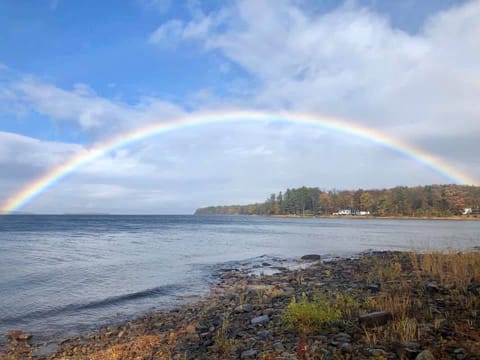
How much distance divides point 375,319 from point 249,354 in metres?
2.89

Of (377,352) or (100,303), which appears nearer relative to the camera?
(377,352)

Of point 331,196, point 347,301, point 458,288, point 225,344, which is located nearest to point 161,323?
point 225,344

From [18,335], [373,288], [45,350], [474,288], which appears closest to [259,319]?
[373,288]

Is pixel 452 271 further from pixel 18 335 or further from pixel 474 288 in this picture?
pixel 18 335

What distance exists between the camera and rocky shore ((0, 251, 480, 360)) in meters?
6.57

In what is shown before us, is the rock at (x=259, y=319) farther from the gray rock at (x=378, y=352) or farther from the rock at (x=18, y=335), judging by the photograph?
the rock at (x=18, y=335)

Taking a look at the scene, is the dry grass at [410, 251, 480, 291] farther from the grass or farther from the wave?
the wave

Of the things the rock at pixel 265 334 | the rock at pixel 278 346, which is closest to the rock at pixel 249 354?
the rock at pixel 278 346

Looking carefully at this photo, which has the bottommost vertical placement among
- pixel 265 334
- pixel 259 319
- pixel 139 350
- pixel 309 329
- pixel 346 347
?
pixel 139 350

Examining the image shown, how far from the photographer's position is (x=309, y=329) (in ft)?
25.8

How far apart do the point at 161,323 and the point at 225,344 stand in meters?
4.21

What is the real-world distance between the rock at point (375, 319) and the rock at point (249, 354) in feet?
8.08

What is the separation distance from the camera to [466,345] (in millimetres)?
6102

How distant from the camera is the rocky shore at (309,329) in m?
6.57
